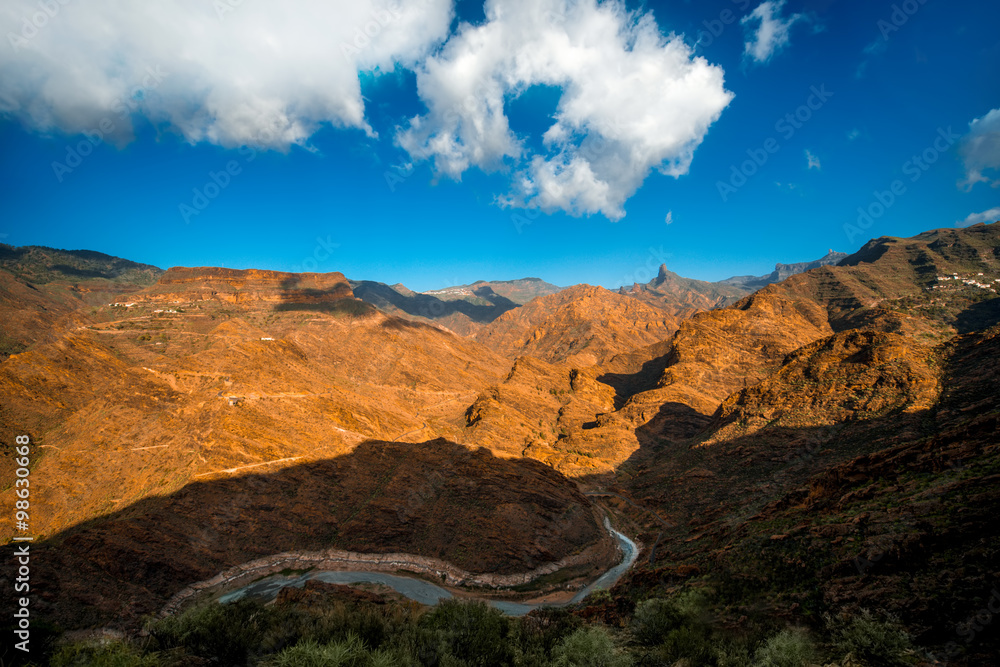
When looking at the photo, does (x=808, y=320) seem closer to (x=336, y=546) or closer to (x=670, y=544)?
(x=670, y=544)

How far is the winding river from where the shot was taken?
128 ft

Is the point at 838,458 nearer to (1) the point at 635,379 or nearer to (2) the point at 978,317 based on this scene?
(2) the point at 978,317

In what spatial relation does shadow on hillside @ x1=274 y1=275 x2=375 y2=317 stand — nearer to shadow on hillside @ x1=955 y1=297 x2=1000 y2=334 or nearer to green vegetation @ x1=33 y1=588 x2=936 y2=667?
green vegetation @ x1=33 y1=588 x2=936 y2=667

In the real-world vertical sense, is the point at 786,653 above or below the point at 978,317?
below

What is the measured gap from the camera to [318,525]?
46844 mm

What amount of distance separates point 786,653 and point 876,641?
2.88 metres

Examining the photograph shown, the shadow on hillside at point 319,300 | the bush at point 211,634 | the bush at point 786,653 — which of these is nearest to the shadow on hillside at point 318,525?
the bush at point 211,634

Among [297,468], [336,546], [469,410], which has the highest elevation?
[469,410]

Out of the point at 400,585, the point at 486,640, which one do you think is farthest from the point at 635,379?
the point at 486,640

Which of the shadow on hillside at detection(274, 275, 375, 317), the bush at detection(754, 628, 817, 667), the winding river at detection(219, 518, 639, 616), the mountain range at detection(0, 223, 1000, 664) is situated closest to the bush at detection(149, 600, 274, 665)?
the mountain range at detection(0, 223, 1000, 664)

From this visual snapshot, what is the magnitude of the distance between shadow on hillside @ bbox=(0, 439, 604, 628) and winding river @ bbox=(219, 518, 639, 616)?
310 cm

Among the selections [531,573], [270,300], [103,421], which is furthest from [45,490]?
[270,300]

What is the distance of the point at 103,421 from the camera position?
46.6 metres

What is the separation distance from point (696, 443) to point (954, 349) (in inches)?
1430
